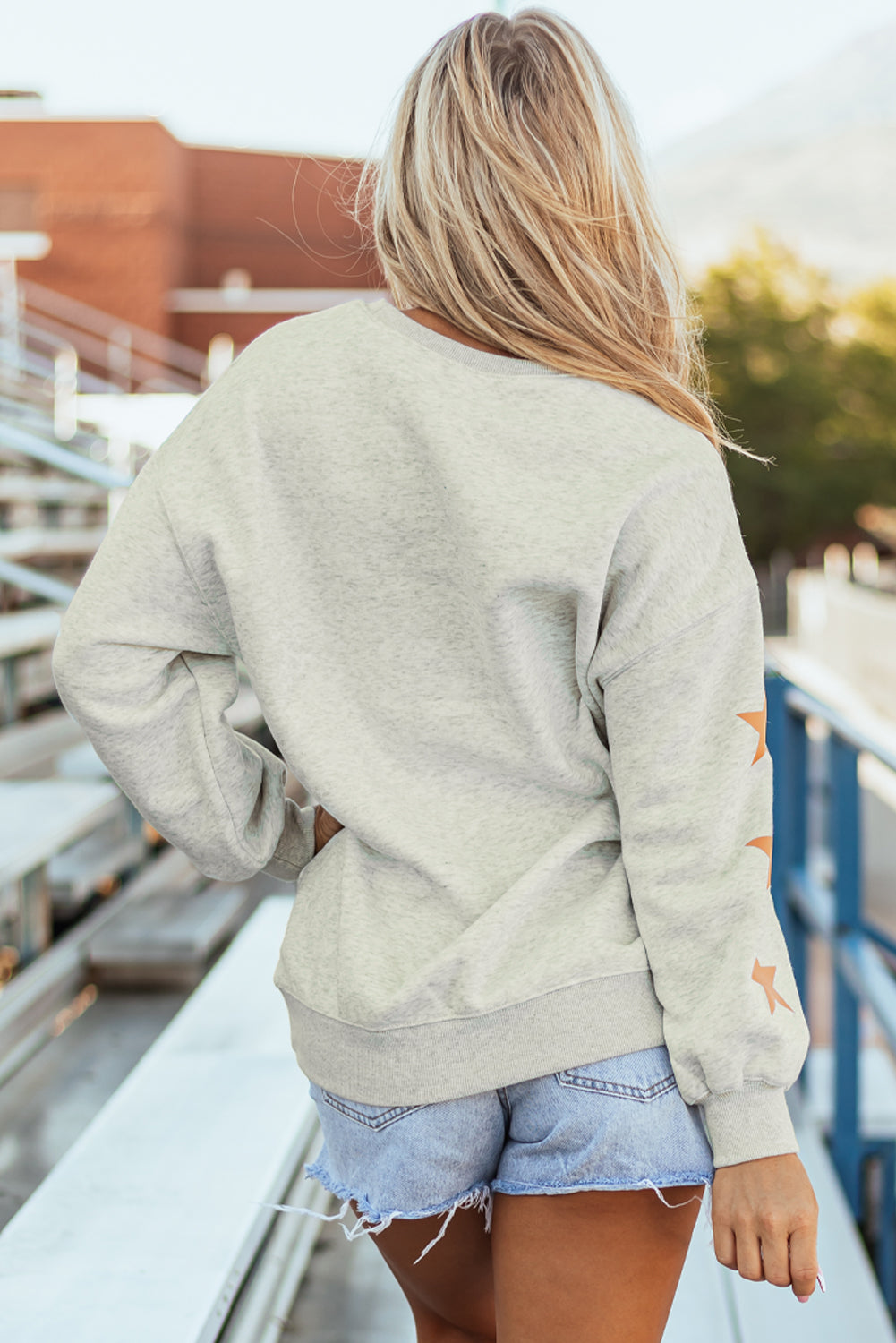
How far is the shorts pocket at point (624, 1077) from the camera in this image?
792 mm

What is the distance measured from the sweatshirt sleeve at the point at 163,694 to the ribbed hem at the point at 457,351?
→ 162 millimetres

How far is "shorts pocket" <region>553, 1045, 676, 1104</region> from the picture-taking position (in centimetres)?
79

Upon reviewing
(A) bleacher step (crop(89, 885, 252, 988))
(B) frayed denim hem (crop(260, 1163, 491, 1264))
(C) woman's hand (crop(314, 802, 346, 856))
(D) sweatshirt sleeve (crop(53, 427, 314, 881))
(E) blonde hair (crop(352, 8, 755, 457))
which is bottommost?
(A) bleacher step (crop(89, 885, 252, 988))

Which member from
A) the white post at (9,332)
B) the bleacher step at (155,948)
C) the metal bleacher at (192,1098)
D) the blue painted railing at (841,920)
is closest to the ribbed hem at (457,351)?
the metal bleacher at (192,1098)

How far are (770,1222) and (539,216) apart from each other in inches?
25.8

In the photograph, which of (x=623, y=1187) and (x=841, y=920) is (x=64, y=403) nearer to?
(x=841, y=920)

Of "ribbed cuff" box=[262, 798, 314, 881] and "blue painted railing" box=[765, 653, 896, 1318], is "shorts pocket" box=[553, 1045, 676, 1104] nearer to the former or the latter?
"ribbed cuff" box=[262, 798, 314, 881]

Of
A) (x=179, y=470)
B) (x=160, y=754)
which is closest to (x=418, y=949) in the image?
(x=160, y=754)

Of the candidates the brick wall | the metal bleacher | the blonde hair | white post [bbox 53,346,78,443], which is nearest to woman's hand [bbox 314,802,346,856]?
the blonde hair

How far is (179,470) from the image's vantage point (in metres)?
0.82

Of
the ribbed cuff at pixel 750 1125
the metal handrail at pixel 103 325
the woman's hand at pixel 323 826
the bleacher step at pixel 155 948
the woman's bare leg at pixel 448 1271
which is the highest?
the woman's hand at pixel 323 826

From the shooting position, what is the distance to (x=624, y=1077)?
793mm

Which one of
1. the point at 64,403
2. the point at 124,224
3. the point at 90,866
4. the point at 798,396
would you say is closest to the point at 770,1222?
the point at 90,866

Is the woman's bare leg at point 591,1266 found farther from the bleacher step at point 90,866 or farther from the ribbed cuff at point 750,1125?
the bleacher step at point 90,866
